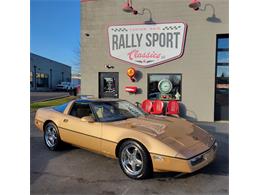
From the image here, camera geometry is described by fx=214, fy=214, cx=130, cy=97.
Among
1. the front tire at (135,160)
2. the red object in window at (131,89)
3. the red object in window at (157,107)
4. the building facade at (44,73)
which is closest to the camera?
the front tire at (135,160)

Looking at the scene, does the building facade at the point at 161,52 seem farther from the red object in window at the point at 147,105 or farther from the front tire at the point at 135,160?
the front tire at the point at 135,160

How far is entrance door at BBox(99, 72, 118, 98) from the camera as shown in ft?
30.4

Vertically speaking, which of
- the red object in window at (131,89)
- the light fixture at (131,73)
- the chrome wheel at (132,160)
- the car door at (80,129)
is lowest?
the chrome wheel at (132,160)

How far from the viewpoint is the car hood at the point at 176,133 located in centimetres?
315

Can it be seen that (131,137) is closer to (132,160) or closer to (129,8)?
(132,160)

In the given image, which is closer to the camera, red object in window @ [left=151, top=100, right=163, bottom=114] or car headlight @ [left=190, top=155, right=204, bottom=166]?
car headlight @ [left=190, top=155, right=204, bottom=166]

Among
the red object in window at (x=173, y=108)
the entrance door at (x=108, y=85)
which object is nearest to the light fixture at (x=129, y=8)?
the entrance door at (x=108, y=85)

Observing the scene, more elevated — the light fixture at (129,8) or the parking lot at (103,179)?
the light fixture at (129,8)

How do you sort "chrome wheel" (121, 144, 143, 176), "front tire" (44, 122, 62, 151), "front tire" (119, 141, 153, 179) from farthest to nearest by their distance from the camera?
"front tire" (44, 122, 62, 151)
"chrome wheel" (121, 144, 143, 176)
"front tire" (119, 141, 153, 179)

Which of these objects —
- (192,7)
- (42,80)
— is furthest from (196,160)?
(42,80)

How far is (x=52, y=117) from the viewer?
481 centimetres

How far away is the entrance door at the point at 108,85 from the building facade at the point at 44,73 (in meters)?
22.2

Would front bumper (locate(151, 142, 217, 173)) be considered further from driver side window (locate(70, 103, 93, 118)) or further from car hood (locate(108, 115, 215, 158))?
driver side window (locate(70, 103, 93, 118))

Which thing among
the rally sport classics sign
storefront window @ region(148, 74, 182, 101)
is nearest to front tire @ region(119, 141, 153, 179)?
storefront window @ region(148, 74, 182, 101)
